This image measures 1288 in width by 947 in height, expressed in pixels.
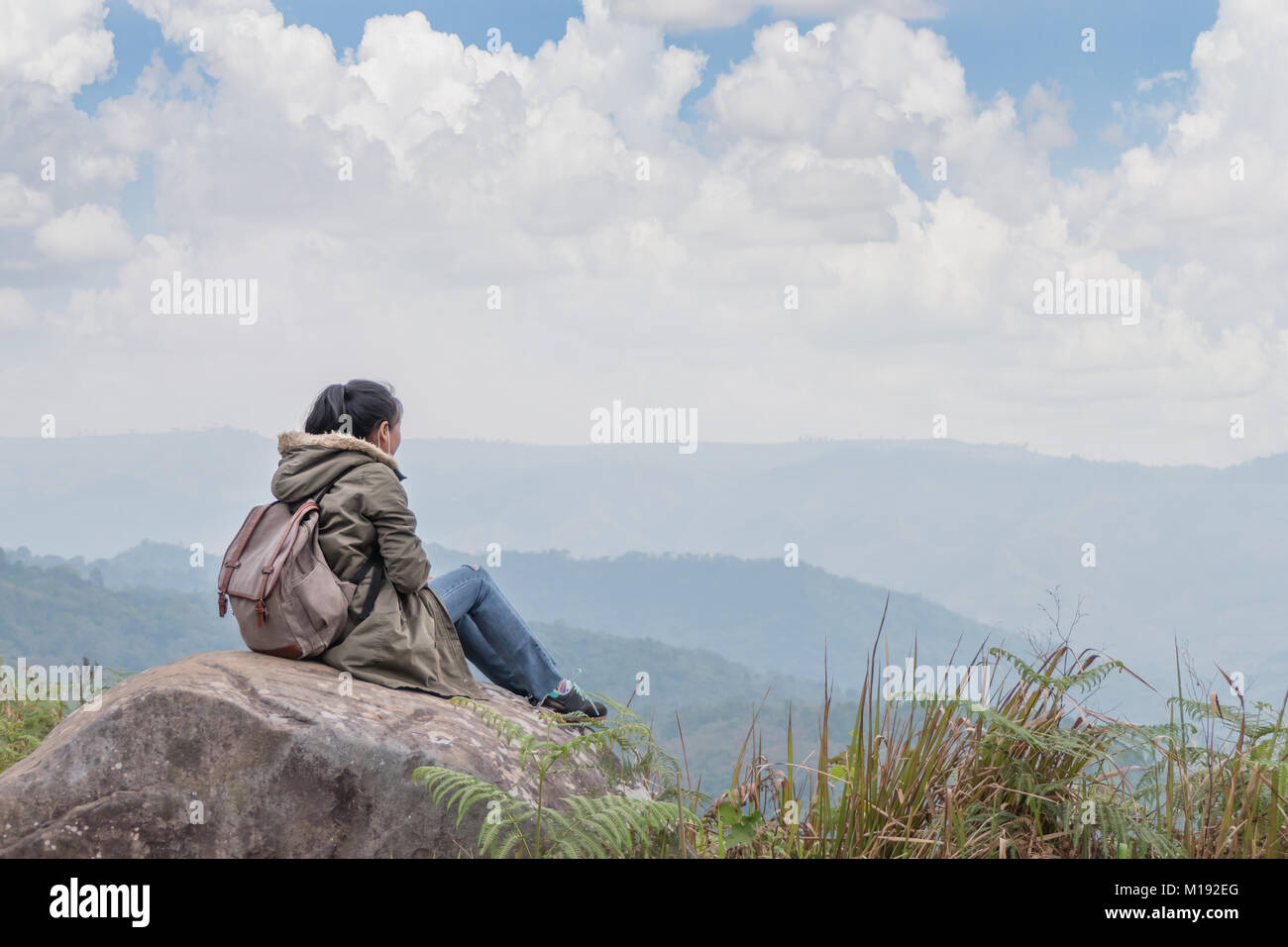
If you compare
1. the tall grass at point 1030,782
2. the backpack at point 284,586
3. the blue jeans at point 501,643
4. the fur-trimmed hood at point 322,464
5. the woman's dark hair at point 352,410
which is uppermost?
the woman's dark hair at point 352,410

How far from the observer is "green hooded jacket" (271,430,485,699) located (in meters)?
4.56

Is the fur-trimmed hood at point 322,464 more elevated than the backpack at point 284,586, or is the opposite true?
the fur-trimmed hood at point 322,464

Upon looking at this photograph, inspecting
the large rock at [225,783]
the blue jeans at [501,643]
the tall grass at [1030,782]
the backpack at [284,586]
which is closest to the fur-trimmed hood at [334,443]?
the backpack at [284,586]

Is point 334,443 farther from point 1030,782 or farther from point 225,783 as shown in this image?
point 1030,782

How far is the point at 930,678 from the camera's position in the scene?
12.6 feet

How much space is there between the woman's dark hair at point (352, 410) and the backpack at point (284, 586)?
503 mm

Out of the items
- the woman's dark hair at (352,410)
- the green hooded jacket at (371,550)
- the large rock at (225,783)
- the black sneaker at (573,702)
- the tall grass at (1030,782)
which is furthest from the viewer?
the black sneaker at (573,702)

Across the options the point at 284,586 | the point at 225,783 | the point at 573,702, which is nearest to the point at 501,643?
the point at 573,702

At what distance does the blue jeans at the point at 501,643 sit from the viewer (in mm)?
5219

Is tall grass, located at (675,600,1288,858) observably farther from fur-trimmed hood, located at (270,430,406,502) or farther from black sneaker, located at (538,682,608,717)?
fur-trimmed hood, located at (270,430,406,502)

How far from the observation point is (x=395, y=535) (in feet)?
15.2

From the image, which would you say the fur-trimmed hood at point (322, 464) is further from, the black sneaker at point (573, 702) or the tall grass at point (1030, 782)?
the tall grass at point (1030, 782)

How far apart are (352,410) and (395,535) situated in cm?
70
